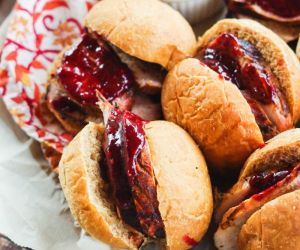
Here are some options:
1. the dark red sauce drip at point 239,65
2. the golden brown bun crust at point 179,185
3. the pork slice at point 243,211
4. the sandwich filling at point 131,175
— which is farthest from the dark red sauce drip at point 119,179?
the dark red sauce drip at point 239,65

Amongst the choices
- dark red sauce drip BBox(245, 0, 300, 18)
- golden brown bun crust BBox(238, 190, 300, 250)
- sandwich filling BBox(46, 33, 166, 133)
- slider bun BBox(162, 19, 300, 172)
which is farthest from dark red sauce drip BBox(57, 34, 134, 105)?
golden brown bun crust BBox(238, 190, 300, 250)

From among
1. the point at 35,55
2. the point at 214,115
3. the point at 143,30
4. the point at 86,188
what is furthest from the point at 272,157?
the point at 35,55

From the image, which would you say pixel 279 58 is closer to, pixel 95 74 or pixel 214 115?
pixel 214 115

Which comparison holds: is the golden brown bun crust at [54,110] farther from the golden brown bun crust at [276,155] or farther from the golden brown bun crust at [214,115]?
the golden brown bun crust at [276,155]

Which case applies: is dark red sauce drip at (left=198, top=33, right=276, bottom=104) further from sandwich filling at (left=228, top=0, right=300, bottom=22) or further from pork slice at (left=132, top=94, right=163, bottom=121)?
sandwich filling at (left=228, top=0, right=300, bottom=22)

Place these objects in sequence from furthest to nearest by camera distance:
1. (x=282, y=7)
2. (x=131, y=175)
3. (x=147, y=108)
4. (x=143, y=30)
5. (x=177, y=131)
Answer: (x=282, y=7), (x=147, y=108), (x=143, y=30), (x=177, y=131), (x=131, y=175)

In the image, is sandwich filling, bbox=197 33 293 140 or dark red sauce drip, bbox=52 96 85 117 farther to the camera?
dark red sauce drip, bbox=52 96 85 117
